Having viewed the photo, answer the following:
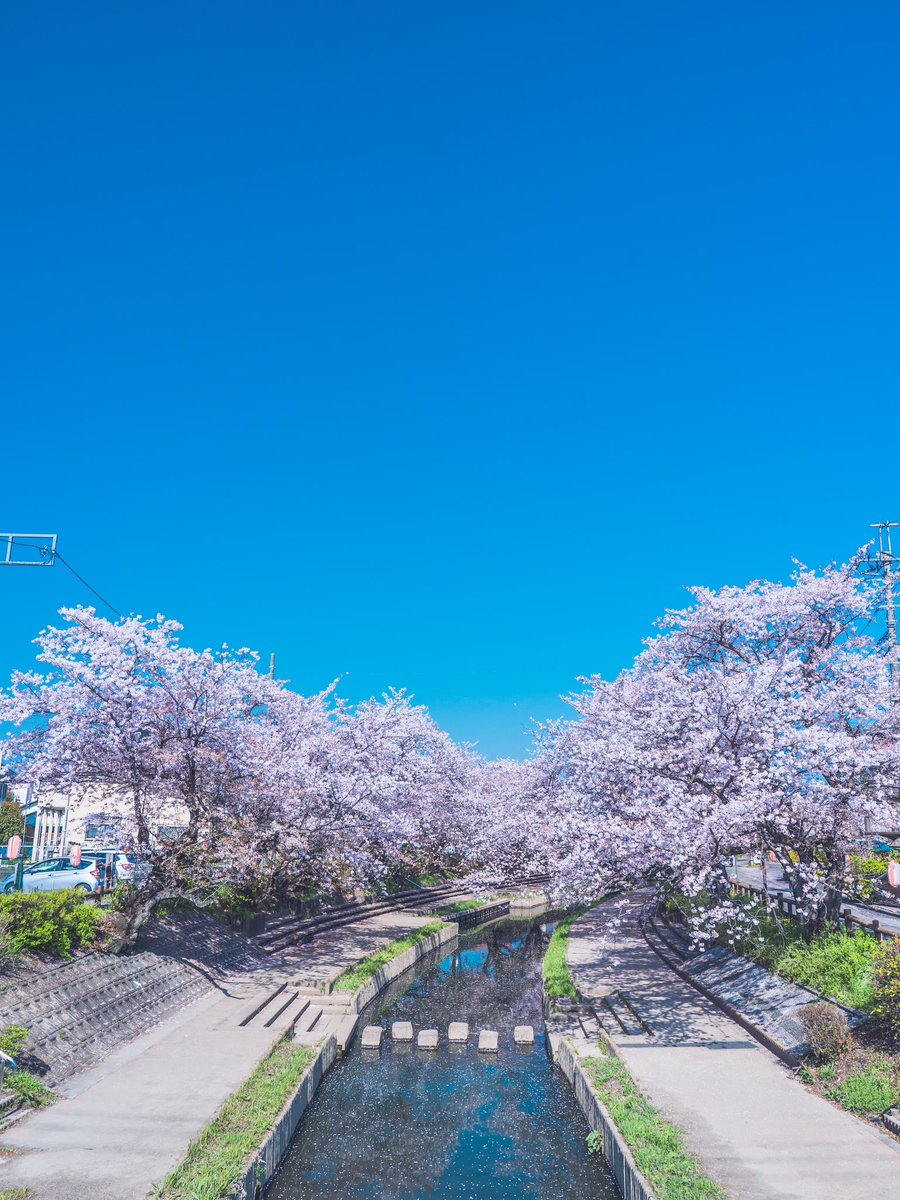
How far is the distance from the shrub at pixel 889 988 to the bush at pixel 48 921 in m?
14.4

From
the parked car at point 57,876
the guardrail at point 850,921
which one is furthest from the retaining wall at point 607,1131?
the parked car at point 57,876

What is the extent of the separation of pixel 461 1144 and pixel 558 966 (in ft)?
37.4

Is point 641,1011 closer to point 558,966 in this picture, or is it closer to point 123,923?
point 558,966

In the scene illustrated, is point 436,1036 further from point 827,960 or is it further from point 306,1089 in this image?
point 827,960

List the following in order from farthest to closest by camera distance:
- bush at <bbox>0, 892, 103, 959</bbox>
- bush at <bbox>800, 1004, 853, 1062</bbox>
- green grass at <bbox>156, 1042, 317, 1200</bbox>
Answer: bush at <bbox>0, 892, 103, 959</bbox>, bush at <bbox>800, 1004, 853, 1062</bbox>, green grass at <bbox>156, 1042, 317, 1200</bbox>

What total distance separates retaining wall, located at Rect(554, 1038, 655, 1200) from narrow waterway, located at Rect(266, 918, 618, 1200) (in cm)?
28

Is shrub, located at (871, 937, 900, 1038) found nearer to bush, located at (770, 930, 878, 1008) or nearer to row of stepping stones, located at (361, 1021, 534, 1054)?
bush, located at (770, 930, 878, 1008)

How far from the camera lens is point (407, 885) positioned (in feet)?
133

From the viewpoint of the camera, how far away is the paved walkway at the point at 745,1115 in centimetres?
938

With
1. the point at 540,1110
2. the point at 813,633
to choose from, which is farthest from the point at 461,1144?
the point at 813,633

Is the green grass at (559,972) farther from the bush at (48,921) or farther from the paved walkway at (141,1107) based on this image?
the bush at (48,921)

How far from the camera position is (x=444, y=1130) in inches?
539

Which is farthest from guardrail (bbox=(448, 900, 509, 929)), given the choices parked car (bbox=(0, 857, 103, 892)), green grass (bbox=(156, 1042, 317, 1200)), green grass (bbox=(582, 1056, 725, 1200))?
green grass (bbox=(582, 1056, 725, 1200))

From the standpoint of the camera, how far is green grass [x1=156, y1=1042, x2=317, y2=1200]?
30.2ft
